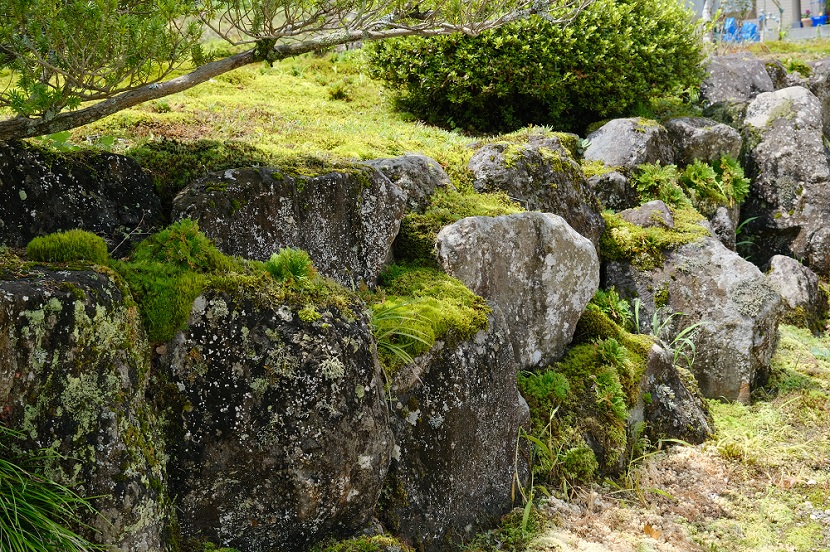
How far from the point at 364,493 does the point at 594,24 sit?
8366mm

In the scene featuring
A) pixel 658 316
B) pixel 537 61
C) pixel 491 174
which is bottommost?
pixel 658 316

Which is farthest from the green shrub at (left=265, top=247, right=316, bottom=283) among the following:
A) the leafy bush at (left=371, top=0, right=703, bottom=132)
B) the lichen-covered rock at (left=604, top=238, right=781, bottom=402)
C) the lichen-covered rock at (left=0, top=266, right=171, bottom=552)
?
the leafy bush at (left=371, top=0, right=703, bottom=132)

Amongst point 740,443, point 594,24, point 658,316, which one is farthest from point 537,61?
point 740,443

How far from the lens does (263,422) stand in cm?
402

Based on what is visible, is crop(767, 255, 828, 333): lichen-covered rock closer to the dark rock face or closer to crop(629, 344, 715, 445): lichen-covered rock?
crop(629, 344, 715, 445): lichen-covered rock

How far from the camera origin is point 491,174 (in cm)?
793

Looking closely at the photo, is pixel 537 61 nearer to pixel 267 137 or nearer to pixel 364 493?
pixel 267 137

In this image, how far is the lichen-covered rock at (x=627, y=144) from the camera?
10391 mm

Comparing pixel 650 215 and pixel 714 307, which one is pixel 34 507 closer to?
pixel 714 307

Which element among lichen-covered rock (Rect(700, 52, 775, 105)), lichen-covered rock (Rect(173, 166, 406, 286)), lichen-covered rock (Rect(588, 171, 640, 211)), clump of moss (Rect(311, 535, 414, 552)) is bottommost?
clump of moss (Rect(311, 535, 414, 552))

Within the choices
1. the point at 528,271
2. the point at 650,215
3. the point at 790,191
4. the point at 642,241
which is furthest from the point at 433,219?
the point at 790,191

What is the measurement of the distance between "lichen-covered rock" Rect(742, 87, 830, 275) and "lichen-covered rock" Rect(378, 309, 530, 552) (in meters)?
8.22

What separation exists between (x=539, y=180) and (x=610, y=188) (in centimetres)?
221

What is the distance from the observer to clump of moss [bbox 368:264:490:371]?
5.19m
